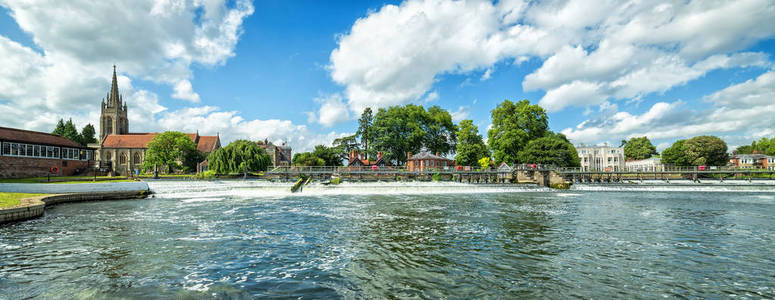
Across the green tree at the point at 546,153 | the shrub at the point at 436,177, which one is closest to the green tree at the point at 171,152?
the shrub at the point at 436,177

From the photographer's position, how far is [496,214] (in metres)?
20.4

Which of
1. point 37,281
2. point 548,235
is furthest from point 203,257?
point 548,235

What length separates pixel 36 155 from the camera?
146ft

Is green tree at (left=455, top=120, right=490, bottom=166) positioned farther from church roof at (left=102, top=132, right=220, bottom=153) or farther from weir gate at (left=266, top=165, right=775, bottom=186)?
church roof at (left=102, top=132, right=220, bottom=153)

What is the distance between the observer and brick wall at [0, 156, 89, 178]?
40.3m

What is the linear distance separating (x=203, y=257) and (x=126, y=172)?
99879 mm

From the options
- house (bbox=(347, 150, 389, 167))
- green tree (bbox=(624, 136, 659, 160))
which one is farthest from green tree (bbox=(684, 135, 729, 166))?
house (bbox=(347, 150, 389, 167))

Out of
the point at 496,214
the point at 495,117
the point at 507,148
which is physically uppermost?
the point at 495,117

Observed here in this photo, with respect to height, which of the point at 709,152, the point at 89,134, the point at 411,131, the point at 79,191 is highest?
the point at 89,134

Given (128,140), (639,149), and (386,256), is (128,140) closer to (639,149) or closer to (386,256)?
(386,256)

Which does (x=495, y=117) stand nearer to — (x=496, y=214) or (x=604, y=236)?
(x=496, y=214)

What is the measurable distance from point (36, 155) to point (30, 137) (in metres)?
2.80

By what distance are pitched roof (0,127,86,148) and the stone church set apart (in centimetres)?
3583

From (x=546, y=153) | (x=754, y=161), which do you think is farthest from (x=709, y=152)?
(x=546, y=153)
